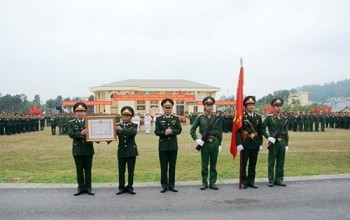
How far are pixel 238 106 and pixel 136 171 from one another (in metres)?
3.64

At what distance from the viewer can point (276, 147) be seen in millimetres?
7473

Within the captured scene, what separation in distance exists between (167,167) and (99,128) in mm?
1652

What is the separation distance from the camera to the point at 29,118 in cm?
2773

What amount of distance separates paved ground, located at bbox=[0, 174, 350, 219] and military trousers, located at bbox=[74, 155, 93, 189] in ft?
0.90

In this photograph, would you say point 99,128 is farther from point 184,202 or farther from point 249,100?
point 249,100

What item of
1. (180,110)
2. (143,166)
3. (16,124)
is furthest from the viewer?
(180,110)

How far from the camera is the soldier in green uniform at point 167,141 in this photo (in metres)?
6.95

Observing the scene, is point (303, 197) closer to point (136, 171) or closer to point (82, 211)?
point (82, 211)

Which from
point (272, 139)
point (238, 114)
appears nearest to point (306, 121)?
point (272, 139)

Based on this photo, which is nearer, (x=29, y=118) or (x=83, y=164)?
(x=83, y=164)

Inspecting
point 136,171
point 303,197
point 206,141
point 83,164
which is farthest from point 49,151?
point 303,197

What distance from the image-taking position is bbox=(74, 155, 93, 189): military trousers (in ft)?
22.0

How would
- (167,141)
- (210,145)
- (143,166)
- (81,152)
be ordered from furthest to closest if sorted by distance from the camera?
(143,166) < (210,145) < (167,141) < (81,152)

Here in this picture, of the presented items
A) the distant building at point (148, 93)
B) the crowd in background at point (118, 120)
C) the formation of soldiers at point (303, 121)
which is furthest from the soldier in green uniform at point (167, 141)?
the distant building at point (148, 93)
